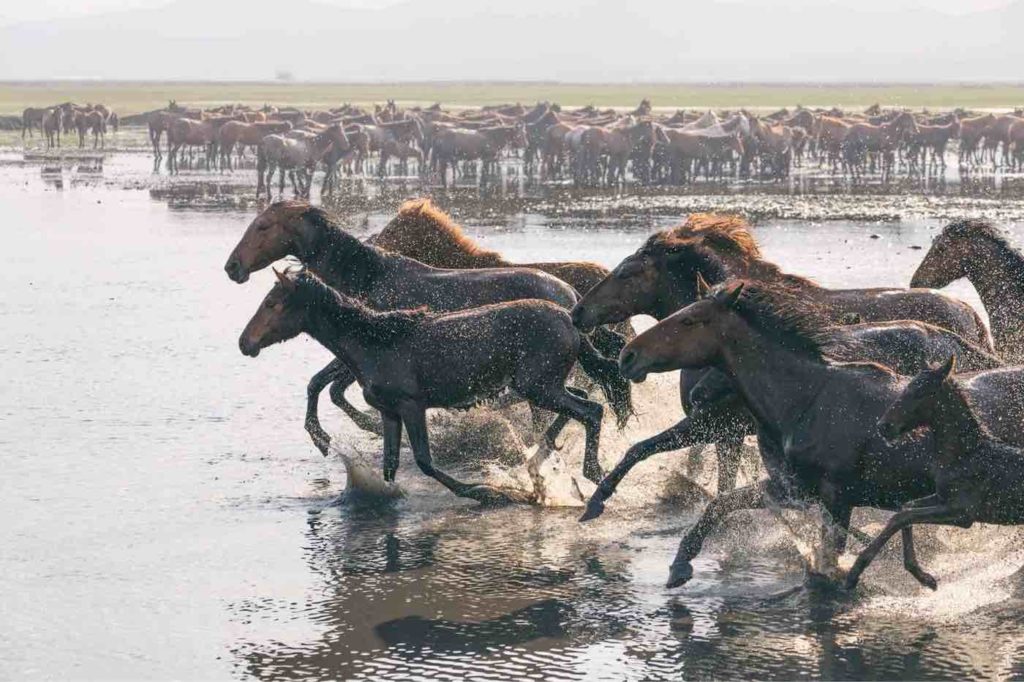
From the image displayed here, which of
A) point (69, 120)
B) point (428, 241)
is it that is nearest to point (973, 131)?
point (69, 120)

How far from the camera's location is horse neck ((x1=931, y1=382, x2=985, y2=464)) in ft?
24.3

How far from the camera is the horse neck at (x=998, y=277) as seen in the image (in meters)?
10.3

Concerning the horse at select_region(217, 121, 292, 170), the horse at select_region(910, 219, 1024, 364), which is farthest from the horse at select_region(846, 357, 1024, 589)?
the horse at select_region(217, 121, 292, 170)

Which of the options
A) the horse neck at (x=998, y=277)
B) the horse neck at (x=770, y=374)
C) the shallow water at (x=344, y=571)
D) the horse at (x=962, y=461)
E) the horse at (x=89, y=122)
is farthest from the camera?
the horse at (x=89, y=122)

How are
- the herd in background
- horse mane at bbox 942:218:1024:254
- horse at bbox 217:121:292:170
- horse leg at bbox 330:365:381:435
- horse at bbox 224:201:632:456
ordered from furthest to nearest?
1. horse at bbox 217:121:292:170
2. the herd in background
3. horse leg at bbox 330:365:381:435
4. horse at bbox 224:201:632:456
5. horse mane at bbox 942:218:1024:254

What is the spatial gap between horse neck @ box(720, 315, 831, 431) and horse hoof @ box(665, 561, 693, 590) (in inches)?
29.2

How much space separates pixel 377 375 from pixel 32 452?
295cm

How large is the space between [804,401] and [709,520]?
0.74 meters

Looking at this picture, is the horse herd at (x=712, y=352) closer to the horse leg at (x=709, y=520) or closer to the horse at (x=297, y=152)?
the horse leg at (x=709, y=520)

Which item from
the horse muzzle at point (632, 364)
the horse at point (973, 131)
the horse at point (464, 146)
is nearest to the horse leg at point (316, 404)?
the horse muzzle at point (632, 364)

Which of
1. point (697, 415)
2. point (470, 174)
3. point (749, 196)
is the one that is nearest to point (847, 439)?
point (697, 415)

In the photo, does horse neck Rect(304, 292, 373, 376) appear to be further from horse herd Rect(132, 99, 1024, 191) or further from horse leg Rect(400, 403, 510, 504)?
horse herd Rect(132, 99, 1024, 191)

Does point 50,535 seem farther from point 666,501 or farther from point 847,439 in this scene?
point 847,439

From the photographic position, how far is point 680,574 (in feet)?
26.4
